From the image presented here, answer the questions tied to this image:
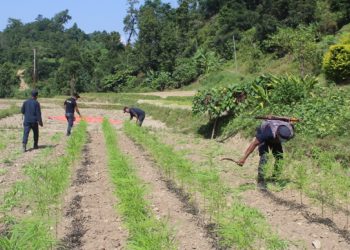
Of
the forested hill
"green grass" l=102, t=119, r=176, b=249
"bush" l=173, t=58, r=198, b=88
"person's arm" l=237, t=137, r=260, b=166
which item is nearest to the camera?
"green grass" l=102, t=119, r=176, b=249

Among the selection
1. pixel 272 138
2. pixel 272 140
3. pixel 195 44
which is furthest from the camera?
pixel 195 44

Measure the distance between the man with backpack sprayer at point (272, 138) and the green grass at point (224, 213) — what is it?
2.34 ft

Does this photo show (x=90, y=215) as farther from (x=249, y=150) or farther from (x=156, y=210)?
(x=249, y=150)

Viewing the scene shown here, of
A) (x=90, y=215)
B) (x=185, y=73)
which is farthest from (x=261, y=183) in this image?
(x=185, y=73)

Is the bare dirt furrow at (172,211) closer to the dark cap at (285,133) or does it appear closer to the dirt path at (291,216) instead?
the dirt path at (291,216)

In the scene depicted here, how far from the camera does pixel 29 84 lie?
274 ft

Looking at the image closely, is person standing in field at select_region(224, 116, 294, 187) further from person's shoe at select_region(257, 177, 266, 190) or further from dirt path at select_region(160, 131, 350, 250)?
dirt path at select_region(160, 131, 350, 250)

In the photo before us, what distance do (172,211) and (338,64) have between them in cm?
1539

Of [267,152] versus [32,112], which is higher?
[32,112]

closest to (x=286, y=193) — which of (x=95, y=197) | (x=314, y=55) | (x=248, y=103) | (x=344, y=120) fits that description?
(x=95, y=197)

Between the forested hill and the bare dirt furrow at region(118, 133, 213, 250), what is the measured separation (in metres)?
18.9

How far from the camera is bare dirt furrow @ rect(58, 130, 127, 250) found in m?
5.89

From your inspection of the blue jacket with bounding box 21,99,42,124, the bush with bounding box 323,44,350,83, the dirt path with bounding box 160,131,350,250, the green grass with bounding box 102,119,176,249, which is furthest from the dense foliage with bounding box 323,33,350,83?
the green grass with bounding box 102,119,176,249

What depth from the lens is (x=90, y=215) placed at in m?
6.97
